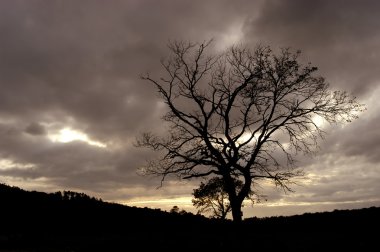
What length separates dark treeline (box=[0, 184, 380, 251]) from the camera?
14258 mm

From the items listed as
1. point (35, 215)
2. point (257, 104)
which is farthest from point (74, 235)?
point (257, 104)

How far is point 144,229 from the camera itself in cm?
2152

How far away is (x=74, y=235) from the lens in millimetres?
18375

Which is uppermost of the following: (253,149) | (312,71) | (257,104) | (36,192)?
(312,71)

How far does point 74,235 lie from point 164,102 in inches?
567

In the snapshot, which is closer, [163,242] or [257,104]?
[163,242]

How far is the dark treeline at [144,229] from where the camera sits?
14.3m

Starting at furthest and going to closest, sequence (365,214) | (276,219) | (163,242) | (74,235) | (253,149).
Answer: (253,149), (276,219), (365,214), (74,235), (163,242)

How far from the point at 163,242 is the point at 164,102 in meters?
17.0

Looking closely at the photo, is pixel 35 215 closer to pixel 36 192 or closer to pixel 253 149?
pixel 36 192

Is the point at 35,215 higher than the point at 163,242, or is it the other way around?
the point at 35,215

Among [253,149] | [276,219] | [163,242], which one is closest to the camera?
[163,242]

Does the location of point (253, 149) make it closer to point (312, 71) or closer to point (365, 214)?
point (312, 71)

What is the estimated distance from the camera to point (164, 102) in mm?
30859
